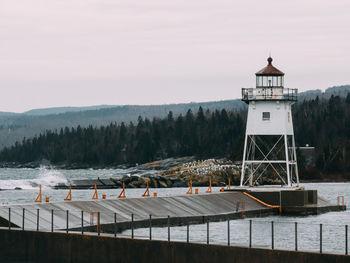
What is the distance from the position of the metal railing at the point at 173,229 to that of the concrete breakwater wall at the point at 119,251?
1134 mm

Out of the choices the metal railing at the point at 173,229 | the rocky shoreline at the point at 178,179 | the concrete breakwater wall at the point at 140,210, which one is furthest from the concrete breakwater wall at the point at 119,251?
the rocky shoreline at the point at 178,179

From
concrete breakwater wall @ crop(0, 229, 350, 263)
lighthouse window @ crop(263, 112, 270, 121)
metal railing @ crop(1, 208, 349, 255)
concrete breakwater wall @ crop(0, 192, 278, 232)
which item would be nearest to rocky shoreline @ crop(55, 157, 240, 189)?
lighthouse window @ crop(263, 112, 270, 121)

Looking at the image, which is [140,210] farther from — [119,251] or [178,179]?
[178,179]

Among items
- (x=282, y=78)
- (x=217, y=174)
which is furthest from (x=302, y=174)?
(x=282, y=78)

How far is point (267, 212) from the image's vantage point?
5909 centimetres

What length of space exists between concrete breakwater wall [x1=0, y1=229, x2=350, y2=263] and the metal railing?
3.72 feet

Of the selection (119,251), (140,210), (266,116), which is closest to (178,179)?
A: (266,116)

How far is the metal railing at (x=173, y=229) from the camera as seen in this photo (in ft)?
126

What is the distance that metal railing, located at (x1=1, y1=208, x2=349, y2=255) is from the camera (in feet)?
126

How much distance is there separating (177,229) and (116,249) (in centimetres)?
1538

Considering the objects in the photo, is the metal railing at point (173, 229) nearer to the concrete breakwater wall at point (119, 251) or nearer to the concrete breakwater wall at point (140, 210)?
the concrete breakwater wall at point (140, 210)

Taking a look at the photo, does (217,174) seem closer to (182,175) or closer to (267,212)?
(182,175)

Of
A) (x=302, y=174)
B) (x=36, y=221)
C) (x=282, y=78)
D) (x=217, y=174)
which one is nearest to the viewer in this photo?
(x=36, y=221)

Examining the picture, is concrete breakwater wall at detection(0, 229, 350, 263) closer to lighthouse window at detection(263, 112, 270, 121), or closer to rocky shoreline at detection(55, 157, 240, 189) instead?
lighthouse window at detection(263, 112, 270, 121)
